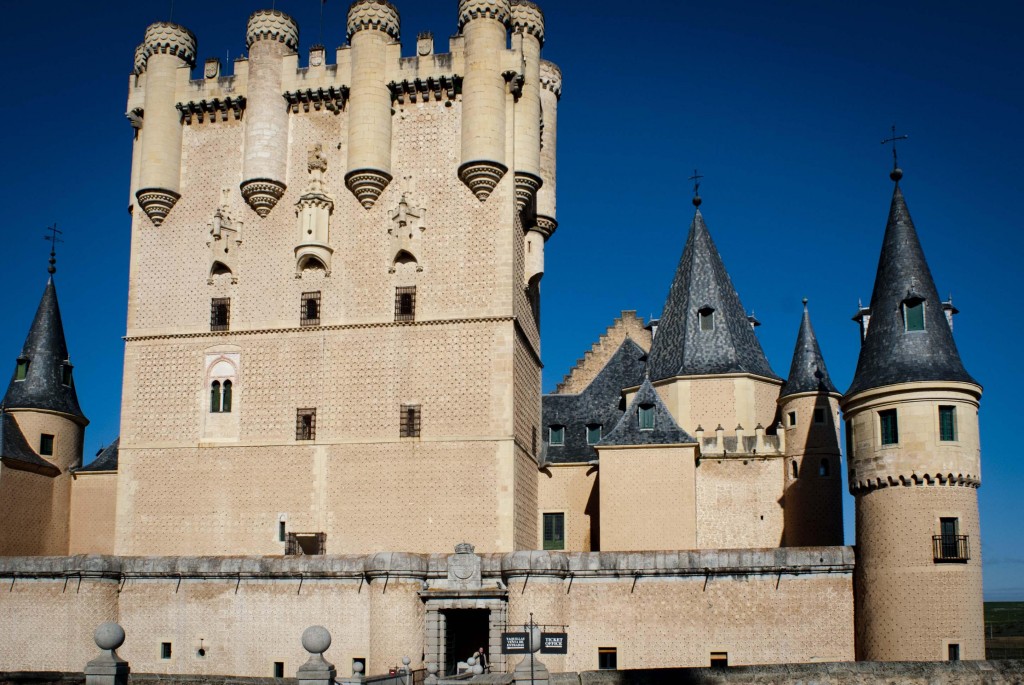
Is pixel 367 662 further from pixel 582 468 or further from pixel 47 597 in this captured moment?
pixel 582 468

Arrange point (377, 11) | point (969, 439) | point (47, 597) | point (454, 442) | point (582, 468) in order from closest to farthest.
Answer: point (969, 439), point (47, 597), point (454, 442), point (377, 11), point (582, 468)

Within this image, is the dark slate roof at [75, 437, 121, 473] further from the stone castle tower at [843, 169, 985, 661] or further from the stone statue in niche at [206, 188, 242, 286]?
the stone castle tower at [843, 169, 985, 661]

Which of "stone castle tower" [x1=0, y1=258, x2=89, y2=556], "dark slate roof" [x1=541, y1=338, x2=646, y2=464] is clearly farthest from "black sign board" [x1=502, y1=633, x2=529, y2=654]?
"stone castle tower" [x1=0, y1=258, x2=89, y2=556]

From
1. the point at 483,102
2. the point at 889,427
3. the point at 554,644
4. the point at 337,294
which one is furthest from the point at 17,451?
the point at 889,427

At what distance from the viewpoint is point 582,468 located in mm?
35156

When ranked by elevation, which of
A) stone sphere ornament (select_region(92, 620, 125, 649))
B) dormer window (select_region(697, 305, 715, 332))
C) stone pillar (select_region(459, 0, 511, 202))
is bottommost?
stone sphere ornament (select_region(92, 620, 125, 649))

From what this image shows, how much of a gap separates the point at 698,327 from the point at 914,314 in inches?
425

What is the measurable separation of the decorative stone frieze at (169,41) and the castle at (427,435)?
78mm

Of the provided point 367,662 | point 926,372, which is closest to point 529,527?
point 367,662

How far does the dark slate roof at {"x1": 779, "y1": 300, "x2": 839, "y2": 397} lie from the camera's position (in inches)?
1340

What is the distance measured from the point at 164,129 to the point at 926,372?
22.2m

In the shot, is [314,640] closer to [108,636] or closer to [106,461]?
[108,636]

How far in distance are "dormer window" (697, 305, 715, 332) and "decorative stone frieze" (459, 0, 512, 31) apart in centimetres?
1123

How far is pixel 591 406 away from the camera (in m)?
37.7
